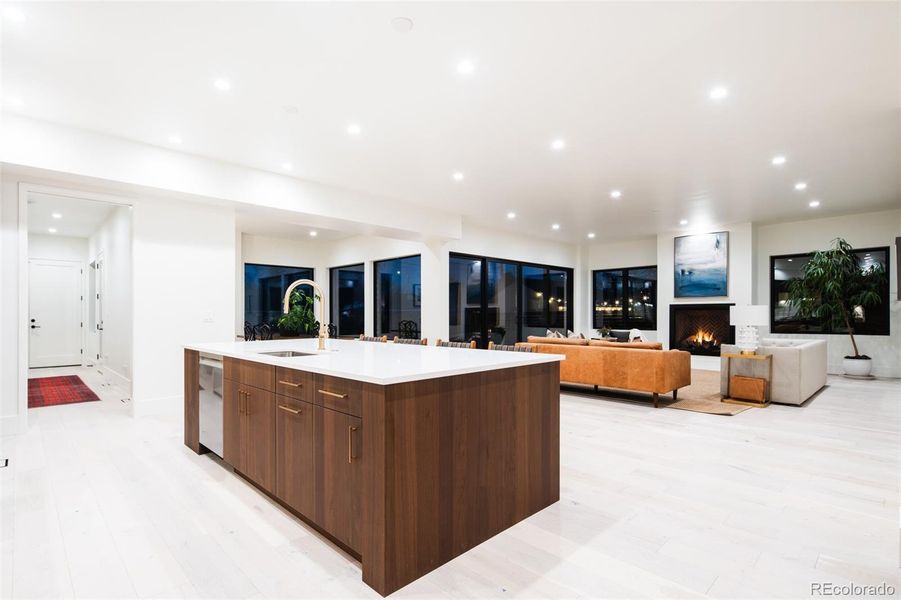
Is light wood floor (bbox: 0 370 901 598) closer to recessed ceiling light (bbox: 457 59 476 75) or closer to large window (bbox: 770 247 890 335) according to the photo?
recessed ceiling light (bbox: 457 59 476 75)

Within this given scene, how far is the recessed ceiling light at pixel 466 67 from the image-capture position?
313cm

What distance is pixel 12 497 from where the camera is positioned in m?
2.75

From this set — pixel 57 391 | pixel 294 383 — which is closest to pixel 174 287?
pixel 57 391

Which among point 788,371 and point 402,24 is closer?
point 402,24

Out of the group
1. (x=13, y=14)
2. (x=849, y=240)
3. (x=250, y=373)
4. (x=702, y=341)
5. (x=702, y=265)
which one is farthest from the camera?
(x=702, y=341)

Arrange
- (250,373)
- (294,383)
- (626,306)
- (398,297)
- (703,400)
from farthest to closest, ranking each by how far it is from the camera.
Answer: (626,306), (398,297), (703,400), (250,373), (294,383)

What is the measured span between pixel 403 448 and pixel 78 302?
33.1ft

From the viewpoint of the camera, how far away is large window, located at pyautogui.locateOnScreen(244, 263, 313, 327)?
10.3 meters

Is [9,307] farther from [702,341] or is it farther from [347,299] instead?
[702,341]

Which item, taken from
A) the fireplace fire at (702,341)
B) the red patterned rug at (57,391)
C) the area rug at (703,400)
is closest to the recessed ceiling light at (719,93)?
the area rug at (703,400)

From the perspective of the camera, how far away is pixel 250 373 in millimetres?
2826

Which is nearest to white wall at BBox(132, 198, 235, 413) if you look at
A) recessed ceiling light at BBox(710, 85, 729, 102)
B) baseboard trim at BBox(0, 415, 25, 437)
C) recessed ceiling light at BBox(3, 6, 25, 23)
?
baseboard trim at BBox(0, 415, 25, 437)

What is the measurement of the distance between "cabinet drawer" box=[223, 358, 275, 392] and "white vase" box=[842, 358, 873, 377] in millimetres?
9061

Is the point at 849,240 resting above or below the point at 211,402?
above
